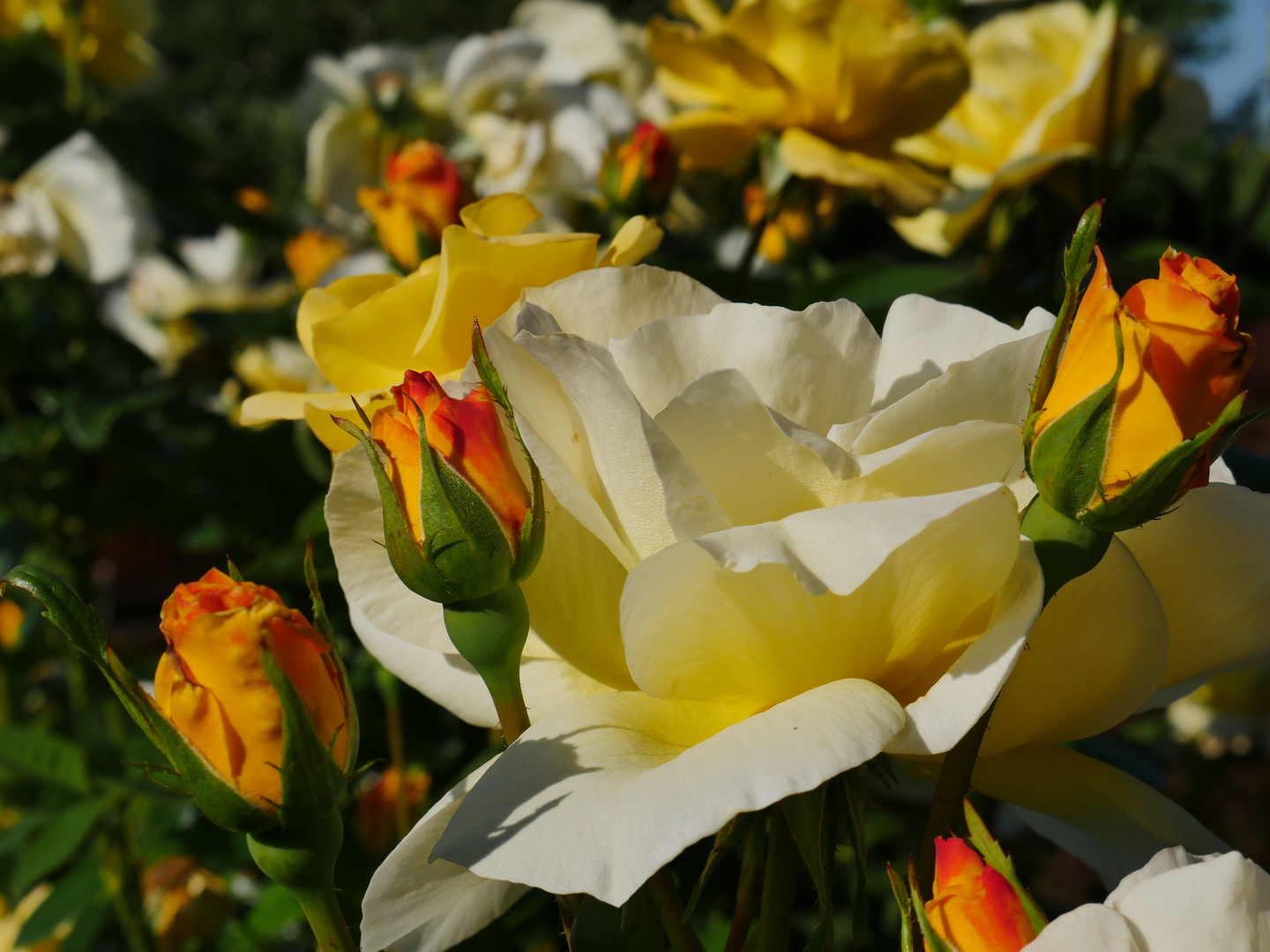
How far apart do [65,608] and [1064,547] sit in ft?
0.84

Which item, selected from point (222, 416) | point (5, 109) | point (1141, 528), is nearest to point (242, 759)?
point (1141, 528)

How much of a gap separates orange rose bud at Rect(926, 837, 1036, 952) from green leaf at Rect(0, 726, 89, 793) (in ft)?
2.66

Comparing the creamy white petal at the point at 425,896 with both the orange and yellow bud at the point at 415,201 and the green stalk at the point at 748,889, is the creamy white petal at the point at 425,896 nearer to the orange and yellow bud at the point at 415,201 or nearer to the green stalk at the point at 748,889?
the green stalk at the point at 748,889

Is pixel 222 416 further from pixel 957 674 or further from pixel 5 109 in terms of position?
pixel 957 674

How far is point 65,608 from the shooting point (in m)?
0.28

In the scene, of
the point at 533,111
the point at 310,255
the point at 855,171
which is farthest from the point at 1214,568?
the point at 310,255

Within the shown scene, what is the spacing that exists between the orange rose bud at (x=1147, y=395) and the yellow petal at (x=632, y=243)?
0.17 meters

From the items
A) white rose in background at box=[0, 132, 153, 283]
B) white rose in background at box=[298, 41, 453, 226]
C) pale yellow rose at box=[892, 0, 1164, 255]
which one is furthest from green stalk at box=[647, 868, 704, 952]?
white rose in background at box=[0, 132, 153, 283]

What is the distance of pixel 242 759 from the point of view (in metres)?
0.29

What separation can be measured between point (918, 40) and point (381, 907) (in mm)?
637

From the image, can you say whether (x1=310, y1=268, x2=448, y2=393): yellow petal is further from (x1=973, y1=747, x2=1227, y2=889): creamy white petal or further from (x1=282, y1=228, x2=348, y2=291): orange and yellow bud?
(x1=282, y1=228, x2=348, y2=291): orange and yellow bud

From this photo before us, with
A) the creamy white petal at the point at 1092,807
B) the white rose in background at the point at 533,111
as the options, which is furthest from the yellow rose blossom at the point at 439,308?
the white rose in background at the point at 533,111

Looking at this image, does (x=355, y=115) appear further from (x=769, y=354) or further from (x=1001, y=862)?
(x=1001, y=862)

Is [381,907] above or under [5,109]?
above
